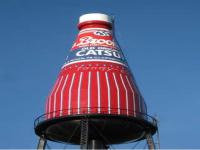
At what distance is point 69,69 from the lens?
4547cm

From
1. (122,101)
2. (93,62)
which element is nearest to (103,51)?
(93,62)

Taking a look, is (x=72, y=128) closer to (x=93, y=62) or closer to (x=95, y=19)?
(x=93, y=62)

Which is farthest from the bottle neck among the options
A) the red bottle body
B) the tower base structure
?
the tower base structure

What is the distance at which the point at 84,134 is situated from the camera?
4147 centimetres

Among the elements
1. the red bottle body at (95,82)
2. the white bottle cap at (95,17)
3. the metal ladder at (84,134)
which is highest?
the white bottle cap at (95,17)

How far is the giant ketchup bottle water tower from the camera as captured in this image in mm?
42250

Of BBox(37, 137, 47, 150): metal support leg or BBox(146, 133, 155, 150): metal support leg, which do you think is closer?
BBox(146, 133, 155, 150): metal support leg

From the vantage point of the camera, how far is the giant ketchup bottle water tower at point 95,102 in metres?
42.2

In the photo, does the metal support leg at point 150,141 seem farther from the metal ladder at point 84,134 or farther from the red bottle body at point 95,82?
the metal ladder at point 84,134

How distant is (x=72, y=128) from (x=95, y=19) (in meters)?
9.23

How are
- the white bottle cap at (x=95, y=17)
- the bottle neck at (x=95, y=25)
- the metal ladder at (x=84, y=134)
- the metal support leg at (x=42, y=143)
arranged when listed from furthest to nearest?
the white bottle cap at (x=95, y=17)
the bottle neck at (x=95, y=25)
the metal support leg at (x=42, y=143)
the metal ladder at (x=84, y=134)

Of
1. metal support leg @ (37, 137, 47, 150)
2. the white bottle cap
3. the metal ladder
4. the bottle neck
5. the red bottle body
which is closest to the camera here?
the metal ladder

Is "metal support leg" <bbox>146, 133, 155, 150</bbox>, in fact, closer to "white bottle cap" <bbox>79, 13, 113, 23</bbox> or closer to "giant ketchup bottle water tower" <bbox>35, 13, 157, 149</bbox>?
"giant ketchup bottle water tower" <bbox>35, 13, 157, 149</bbox>

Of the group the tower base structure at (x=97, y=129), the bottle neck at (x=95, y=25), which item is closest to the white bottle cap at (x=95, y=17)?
the bottle neck at (x=95, y=25)
